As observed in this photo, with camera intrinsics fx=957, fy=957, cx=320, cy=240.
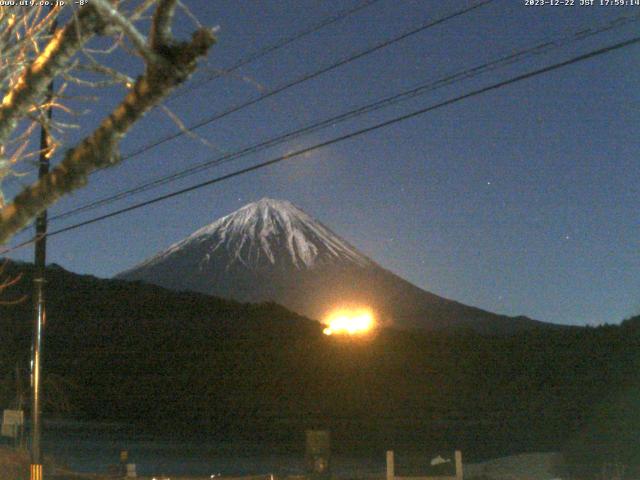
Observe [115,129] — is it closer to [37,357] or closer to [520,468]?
[37,357]

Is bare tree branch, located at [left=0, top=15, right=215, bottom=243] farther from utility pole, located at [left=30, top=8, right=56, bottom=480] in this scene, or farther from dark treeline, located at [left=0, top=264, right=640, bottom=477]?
dark treeline, located at [left=0, top=264, right=640, bottom=477]

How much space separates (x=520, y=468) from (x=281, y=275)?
141 meters

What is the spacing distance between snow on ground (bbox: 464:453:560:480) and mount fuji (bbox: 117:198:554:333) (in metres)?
118

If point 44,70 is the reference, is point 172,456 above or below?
below

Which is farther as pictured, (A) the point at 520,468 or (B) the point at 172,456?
(B) the point at 172,456

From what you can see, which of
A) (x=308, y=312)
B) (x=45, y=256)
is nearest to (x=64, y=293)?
(x=308, y=312)

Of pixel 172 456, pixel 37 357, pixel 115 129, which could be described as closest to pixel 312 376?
pixel 172 456

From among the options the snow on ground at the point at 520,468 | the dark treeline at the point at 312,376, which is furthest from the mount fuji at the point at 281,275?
the snow on ground at the point at 520,468

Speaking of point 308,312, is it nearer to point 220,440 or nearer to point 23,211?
point 220,440

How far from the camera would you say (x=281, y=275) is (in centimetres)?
17000

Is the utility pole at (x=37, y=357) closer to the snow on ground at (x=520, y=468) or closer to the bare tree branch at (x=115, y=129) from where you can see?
the bare tree branch at (x=115, y=129)

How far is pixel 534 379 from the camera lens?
6838cm

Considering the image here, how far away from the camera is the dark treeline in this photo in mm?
50344

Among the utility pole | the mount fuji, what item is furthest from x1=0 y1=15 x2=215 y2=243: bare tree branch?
the mount fuji
